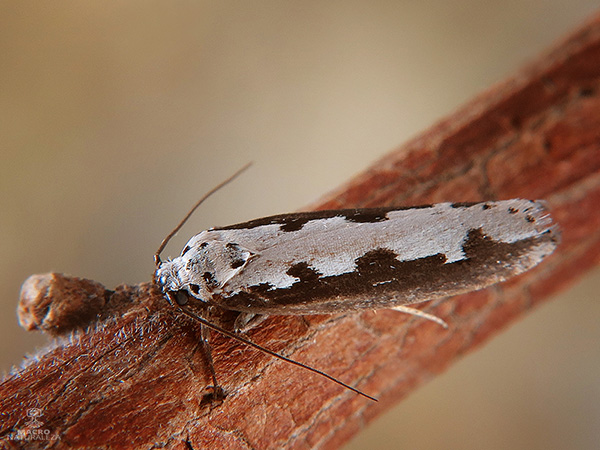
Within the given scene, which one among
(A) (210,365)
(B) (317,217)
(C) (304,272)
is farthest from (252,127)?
(A) (210,365)

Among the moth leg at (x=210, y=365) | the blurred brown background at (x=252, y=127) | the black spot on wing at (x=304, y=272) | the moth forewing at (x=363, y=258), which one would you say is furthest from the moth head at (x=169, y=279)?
the blurred brown background at (x=252, y=127)

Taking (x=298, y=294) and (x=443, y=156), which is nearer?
(x=298, y=294)

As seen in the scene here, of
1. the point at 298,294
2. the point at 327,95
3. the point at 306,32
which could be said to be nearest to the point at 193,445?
the point at 298,294

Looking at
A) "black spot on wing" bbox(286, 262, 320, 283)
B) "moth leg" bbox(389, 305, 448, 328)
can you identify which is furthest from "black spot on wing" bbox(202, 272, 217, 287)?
"moth leg" bbox(389, 305, 448, 328)

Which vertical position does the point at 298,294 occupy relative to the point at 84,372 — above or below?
below

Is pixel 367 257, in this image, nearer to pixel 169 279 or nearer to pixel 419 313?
pixel 419 313

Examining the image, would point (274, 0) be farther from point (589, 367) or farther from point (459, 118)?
point (589, 367)

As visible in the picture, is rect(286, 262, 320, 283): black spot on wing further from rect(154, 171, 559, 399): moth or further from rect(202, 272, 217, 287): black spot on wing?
rect(202, 272, 217, 287): black spot on wing

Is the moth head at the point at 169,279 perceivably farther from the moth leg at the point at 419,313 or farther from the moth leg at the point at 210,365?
the moth leg at the point at 419,313
